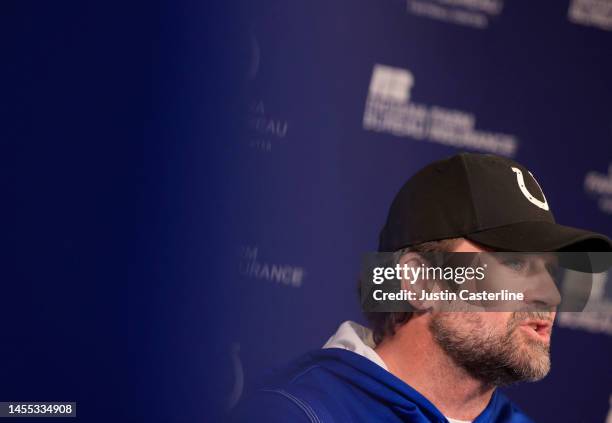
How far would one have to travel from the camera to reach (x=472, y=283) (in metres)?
1.40

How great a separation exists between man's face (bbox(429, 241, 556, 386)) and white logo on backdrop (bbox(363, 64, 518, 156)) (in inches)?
21.4

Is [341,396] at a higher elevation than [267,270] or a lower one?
lower

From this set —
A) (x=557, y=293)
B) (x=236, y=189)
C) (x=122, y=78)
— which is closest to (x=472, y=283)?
(x=557, y=293)

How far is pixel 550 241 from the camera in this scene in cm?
136

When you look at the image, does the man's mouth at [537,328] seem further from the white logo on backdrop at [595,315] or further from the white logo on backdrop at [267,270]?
the white logo on backdrop at [595,315]

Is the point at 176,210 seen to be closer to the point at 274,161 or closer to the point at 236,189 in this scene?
the point at 236,189

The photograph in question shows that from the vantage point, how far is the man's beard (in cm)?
138

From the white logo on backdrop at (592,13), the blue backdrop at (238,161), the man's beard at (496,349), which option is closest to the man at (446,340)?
the man's beard at (496,349)

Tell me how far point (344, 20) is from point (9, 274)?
0.85m

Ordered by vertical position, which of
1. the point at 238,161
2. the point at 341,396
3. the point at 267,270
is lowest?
the point at 341,396

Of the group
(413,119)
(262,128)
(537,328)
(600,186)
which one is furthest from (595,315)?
(262,128)

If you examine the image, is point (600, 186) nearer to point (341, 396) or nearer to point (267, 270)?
point (267, 270)

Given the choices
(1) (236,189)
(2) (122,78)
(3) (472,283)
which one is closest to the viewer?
(3) (472,283)

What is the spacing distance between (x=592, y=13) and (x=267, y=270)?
3.21 feet
